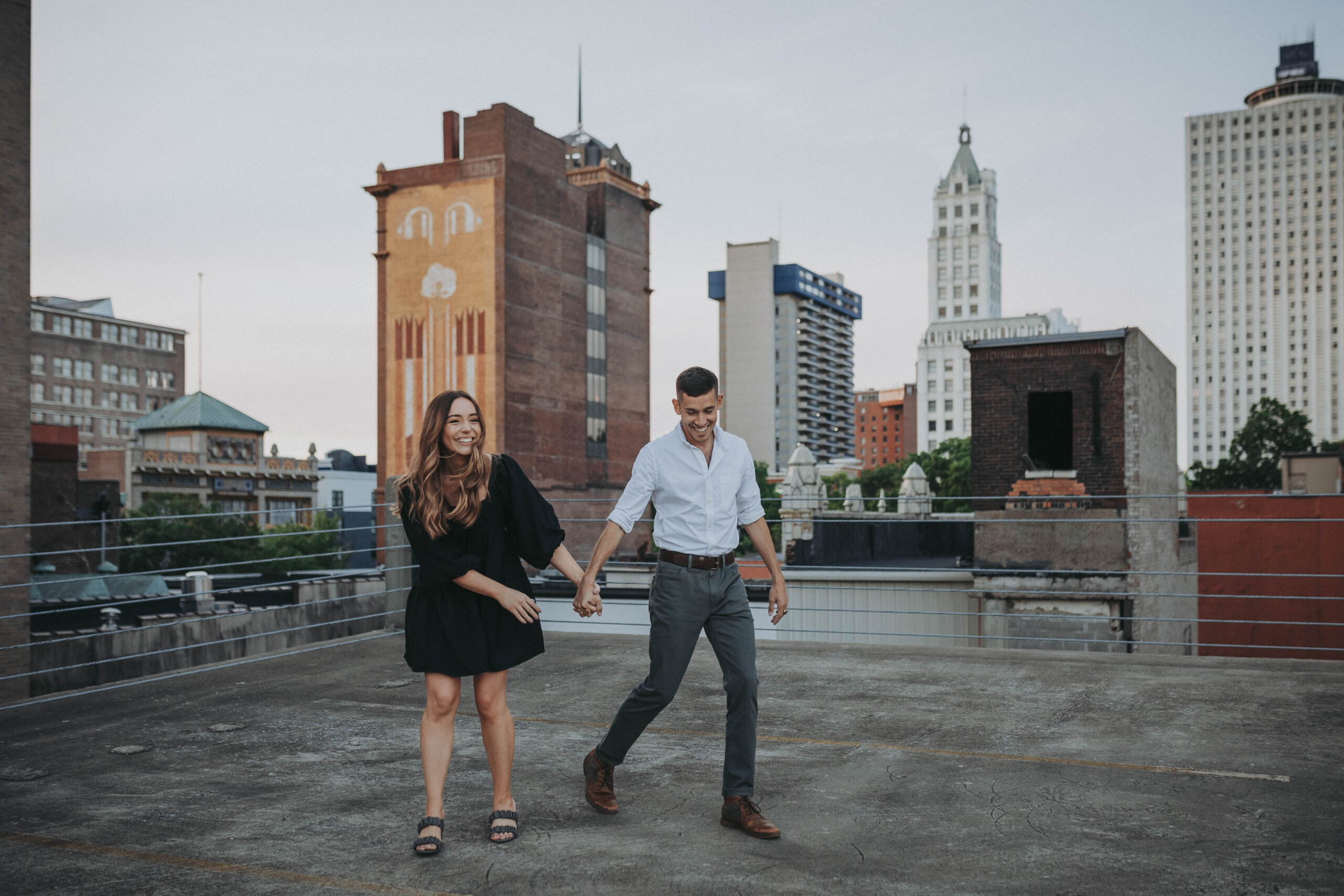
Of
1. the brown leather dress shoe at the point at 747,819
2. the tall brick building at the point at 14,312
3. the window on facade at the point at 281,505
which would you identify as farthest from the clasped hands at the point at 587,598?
the window on facade at the point at 281,505

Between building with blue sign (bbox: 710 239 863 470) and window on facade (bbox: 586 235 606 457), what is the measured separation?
102 m

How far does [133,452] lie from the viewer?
81.6m

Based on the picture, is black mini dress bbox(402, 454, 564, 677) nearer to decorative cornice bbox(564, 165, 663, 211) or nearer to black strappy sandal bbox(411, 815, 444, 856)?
black strappy sandal bbox(411, 815, 444, 856)

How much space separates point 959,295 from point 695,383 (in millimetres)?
146115

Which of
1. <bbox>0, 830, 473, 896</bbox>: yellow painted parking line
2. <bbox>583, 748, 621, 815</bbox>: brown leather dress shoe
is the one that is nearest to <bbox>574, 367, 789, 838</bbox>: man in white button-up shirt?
<bbox>583, 748, 621, 815</bbox>: brown leather dress shoe

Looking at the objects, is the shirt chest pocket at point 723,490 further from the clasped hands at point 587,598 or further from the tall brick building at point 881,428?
the tall brick building at point 881,428

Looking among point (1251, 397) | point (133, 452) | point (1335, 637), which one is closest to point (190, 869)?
point (1335, 637)

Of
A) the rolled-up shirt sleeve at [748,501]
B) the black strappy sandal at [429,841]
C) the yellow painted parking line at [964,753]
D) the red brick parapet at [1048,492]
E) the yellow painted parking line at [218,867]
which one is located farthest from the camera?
the red brick parapet at [1048,492]

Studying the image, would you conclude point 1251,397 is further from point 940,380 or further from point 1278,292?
point 940,380

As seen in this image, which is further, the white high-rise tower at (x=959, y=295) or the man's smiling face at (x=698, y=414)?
the white high-rise tower at (x=959, y=295)

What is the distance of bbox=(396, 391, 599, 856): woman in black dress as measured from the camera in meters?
3.73

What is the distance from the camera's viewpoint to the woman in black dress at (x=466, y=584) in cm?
373

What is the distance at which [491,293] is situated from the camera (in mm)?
54594

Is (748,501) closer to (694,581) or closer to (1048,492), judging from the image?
(694,581)
